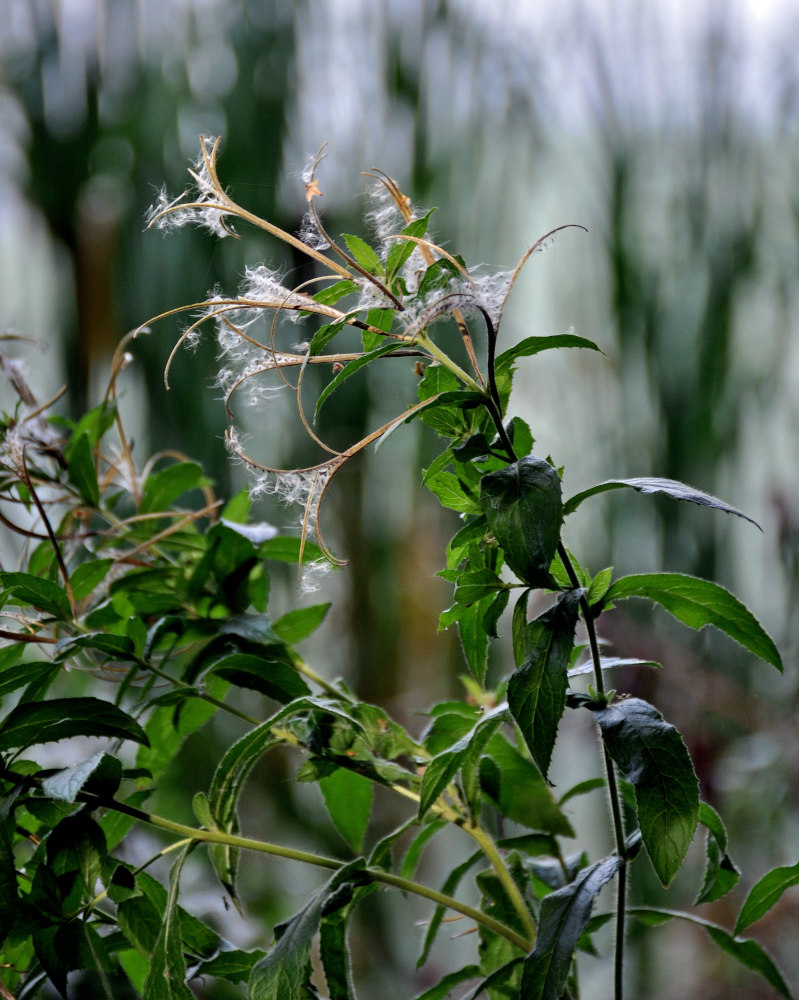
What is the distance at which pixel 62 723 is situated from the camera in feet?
0.71

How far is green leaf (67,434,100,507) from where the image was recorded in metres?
0.30

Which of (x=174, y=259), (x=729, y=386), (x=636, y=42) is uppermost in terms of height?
(x=636, y=42)

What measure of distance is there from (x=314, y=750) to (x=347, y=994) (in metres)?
0.07

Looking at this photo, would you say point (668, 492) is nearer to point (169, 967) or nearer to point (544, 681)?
point (544, 681)

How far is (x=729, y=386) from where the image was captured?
0.84 metres

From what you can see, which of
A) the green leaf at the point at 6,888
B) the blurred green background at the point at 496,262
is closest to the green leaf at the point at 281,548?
the green leaf at the point at 6,888

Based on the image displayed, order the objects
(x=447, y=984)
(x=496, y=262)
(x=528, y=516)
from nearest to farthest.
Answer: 1. (x=528, y=516)
2. (x=447, y=984)
3. (x=496, y=262)

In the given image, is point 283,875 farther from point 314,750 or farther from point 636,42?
point 636,42

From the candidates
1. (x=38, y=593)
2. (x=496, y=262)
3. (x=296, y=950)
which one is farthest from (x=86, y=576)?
(x=496, y=262)

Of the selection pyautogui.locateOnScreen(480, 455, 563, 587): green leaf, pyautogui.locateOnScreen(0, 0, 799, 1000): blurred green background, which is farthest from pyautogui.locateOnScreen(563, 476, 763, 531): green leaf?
pyautogui.locateOnScreen(0, 0, 799, 1000): blurred green background

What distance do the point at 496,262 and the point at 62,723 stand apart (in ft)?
2.40

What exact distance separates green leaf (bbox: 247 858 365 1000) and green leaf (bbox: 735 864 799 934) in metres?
0.11

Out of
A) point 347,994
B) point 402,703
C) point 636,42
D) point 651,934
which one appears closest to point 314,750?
point 347,994

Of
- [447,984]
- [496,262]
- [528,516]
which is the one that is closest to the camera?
[528,516]
